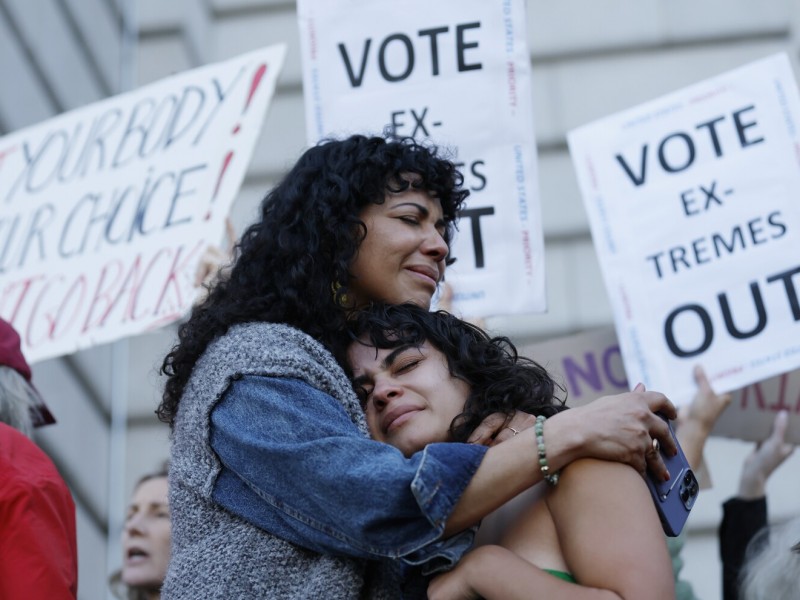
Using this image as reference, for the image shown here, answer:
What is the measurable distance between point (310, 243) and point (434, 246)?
0.27 meters

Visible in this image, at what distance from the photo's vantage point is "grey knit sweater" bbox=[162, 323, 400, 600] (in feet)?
7.41

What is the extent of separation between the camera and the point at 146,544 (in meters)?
4.56

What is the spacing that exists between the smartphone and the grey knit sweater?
0.43 meters

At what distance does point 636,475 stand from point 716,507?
14.2 feet

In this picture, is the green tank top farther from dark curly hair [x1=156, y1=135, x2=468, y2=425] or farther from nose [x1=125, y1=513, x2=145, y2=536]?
nose [x1=125, y1=513, x2=145, y2=536]

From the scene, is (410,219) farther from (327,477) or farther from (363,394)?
(327,477)

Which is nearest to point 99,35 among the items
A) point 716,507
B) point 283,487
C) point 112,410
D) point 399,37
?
point 112,410

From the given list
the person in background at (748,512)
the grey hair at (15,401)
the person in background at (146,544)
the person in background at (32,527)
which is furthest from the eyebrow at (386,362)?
the person in background at (146,544)

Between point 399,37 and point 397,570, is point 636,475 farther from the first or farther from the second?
point 399,37

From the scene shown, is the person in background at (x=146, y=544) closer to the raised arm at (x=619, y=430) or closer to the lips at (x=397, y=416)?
the lips at (x=397, y=416)

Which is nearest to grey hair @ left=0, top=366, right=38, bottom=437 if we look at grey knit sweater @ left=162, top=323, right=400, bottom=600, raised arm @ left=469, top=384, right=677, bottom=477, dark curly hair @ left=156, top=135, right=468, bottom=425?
dark curly hair @ left=156, top=135, right=468, bottom=425

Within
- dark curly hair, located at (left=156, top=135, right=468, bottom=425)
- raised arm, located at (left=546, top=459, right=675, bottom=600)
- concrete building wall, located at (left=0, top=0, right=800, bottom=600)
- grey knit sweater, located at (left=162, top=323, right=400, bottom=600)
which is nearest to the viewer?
raised arm, located at (left=546, top=459, right=675, bottom=600)

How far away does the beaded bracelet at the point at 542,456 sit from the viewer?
2.21 m

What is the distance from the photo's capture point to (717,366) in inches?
168
